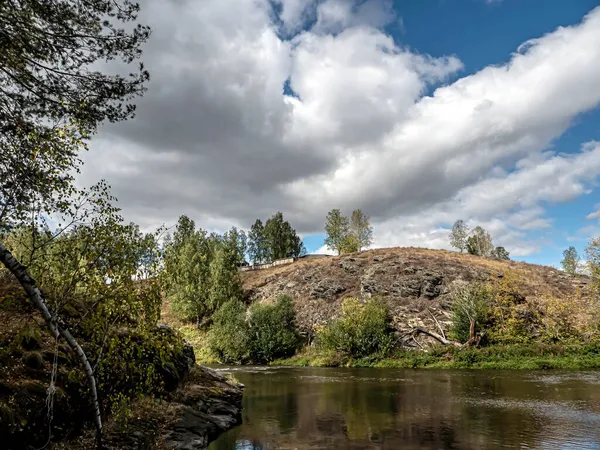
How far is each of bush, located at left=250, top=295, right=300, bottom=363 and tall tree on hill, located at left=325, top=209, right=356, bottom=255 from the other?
152 feet

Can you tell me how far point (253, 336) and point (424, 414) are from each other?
4331cm

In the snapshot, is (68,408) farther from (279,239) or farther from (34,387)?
(279,239)

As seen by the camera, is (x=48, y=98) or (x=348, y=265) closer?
(x=48, y=98)

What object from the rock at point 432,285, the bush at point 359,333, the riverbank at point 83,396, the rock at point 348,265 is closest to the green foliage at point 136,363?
the riverbank at point 83,396

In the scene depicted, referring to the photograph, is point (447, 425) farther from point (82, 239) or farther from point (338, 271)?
point (338, 271)

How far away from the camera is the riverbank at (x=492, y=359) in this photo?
42.3m

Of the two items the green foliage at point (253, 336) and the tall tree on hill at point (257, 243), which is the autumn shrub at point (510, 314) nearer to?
the green foliage at point (253, 336)

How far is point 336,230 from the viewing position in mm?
110062

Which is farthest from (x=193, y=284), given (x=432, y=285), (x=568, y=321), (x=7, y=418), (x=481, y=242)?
(x=481, y=242)

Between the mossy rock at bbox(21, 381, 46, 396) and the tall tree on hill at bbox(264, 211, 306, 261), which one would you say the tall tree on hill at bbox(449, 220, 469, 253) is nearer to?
the tall tree on hill at bbox(264, 211, 306, 261)

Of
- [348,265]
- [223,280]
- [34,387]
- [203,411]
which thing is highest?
[348,265]

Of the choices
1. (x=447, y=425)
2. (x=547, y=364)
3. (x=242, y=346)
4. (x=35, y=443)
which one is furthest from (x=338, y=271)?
(x=35, y=443)

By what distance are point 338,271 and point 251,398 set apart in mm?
52949

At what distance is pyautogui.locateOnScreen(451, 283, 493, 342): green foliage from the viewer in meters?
51.8
